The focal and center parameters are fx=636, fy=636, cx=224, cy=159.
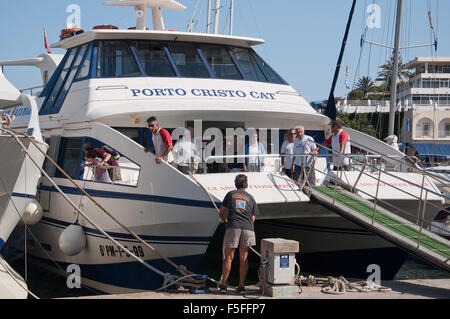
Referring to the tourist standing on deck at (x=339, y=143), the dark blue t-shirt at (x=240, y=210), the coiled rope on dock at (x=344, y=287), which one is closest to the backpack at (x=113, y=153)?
the dark blue t-shirt at (x=240, y=210)

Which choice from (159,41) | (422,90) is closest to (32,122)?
(159,41)

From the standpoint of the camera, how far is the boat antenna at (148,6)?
47.2 feet

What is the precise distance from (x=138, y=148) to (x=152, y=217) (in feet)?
3.38

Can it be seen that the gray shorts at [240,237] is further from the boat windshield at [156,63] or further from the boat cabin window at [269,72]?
the boat cabin window at [269,72]

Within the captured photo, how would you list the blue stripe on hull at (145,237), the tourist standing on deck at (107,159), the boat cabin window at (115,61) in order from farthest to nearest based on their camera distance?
the boat cabin window at (115,61)
the tourist standing on deck at (107,159)
the blue stripe on hull at (145,237)

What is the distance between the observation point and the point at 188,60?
480 inches

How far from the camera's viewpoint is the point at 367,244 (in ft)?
36.5

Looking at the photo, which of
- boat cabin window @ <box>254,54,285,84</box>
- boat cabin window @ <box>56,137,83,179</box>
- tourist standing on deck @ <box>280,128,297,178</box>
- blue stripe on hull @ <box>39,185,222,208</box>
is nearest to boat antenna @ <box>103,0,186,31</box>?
boat cabin window @ <box>254,54,285,84</box>

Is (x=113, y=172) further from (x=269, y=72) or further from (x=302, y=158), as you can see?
(x=269, y=72)

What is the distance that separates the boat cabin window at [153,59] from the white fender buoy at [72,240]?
322 cm

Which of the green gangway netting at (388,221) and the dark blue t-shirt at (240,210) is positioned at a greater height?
the dark blue t-shirt at (240,210)

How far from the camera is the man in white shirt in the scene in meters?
9.50

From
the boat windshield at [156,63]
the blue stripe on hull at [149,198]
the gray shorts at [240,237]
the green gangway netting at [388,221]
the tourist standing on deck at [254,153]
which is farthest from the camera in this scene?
the boat windshield at [156,63]

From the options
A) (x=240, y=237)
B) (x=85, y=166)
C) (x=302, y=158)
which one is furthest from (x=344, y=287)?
(x=85, y=166)
